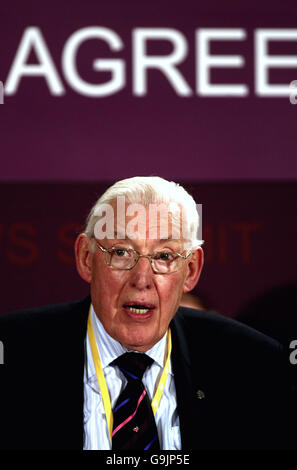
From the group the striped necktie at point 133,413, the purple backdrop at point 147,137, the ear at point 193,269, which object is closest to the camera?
the striped necktie at point 133,413

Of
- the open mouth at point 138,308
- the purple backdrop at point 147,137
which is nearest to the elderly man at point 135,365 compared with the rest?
the open mouth at point 138,308

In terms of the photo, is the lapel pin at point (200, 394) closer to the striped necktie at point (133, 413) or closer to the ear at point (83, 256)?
the striped necktie at point (133, 413)

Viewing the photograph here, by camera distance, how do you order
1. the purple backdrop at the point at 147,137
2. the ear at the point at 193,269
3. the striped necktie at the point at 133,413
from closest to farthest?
the striped necktie at the point at 133,413
the ear at the point at 193,269
the purple backdrop at the point at 147,137

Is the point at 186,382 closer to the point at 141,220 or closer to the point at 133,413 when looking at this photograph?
the point at 133,413

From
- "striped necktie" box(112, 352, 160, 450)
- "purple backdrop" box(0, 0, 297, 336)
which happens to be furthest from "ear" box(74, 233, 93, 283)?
Answer: "purple backdrop" box(0, 0, 297, 336)

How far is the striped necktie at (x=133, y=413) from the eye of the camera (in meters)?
1.54

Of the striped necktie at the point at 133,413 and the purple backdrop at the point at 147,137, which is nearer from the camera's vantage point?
the striped necktie at the point at 133,413

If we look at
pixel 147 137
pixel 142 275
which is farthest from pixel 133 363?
pixel 147 137

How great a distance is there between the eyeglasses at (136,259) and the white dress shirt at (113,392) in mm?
180

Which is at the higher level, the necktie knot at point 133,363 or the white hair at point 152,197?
the white hair at point 152,197

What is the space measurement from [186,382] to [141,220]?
0.41m

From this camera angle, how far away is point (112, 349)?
1624 millimetres

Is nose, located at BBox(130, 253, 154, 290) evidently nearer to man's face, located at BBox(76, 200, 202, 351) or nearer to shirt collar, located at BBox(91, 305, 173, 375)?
man's face, located at BBox(76, 200, 202, 351)

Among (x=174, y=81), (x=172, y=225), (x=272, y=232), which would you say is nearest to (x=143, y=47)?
(x=174, y=81)
